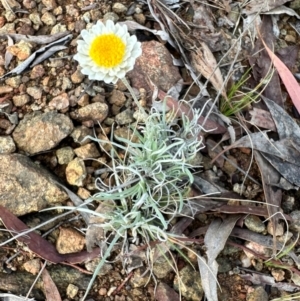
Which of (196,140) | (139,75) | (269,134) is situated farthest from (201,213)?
(139,75)

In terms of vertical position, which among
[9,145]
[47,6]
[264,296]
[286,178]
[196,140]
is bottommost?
[264,296]

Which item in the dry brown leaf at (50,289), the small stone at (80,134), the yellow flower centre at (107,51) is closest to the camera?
the yellow flower centre at (107,51)

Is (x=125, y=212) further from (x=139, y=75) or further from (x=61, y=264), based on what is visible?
(x=139, y=75)

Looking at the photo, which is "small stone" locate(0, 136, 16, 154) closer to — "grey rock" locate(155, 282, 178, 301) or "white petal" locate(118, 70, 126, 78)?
"white petal" locate(118, 70, 126, 78)

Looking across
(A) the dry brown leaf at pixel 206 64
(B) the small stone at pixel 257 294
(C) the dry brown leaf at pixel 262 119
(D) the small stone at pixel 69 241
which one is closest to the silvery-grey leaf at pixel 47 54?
(A) the dry brown leaf at pixel 206 64

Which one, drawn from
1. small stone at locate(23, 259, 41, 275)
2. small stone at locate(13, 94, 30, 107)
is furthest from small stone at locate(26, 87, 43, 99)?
small stone at locate(23, 259, 41, 275)

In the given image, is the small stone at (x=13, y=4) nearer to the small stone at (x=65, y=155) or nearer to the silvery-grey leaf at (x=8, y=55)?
the silvery-grey leaf at (x=8, y=55)
